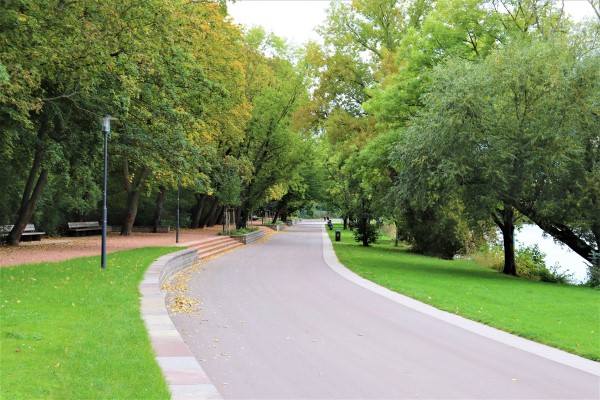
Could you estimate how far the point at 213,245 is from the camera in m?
28.8

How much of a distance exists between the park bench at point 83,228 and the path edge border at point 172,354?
21.9 meters

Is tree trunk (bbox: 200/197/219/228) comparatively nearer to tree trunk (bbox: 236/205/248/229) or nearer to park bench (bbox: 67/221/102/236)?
tree trunk (bbox: 236/205/248/229)

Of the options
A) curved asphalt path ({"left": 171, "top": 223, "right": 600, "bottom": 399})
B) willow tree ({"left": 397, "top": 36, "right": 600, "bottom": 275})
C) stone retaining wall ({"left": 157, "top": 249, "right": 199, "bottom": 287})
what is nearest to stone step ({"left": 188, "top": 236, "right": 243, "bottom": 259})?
stone retaining wall ({"left": 157, "top": 249, "right": 199, "bottom": 287})

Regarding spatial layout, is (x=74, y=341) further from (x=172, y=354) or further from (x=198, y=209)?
(x=198, y=209)

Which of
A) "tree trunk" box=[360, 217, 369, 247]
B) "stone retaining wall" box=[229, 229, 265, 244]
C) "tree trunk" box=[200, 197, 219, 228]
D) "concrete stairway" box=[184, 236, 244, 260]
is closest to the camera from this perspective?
"concrete stairway" box=[184, 236, 244, 260]

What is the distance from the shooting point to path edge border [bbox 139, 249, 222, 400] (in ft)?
17.7

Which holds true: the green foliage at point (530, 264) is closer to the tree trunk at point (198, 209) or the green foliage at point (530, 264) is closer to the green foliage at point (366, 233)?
the green foliage at point (366, 233)

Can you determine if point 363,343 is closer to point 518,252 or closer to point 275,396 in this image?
point 275,396

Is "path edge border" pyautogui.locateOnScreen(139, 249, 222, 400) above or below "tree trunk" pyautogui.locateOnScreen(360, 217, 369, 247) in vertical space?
below

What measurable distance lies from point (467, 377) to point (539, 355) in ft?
6.23

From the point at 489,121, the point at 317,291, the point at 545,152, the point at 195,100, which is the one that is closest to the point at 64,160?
the point at 195,100

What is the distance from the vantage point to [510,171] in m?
20.0

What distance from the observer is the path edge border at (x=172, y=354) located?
5391 millimetres

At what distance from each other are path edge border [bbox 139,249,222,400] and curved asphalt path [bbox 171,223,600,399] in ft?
1.12
